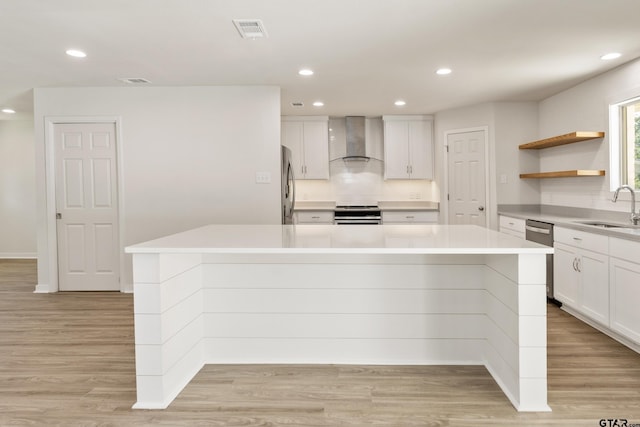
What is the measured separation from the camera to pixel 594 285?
3.56 m

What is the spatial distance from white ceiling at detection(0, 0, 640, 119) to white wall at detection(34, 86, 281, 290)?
0.70 ft

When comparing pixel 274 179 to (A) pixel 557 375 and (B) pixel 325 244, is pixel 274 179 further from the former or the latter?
(A) pixel 557 375

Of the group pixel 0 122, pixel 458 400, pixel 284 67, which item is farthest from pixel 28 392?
pixel 0 122

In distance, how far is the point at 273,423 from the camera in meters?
2.14

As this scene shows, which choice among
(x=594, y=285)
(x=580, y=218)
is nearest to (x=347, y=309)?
(x=594, y=285)

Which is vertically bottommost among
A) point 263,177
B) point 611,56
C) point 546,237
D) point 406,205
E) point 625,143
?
point 546,237

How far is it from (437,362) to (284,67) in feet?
9.21

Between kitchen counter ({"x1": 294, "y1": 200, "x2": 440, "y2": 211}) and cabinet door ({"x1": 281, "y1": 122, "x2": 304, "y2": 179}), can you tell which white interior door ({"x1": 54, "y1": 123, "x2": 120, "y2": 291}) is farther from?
kitchen counter ({"x1": 294, "y1": 200, "x2": 440, "y2": 211})

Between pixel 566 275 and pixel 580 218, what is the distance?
1052 millimetres

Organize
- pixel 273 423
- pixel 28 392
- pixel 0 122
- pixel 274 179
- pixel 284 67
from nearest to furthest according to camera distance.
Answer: pixel 273 423, pixel 28 392, pixel 284 67, pixel 274 179, pixel 0 122

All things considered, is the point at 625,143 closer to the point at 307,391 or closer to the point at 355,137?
the point at 355,137

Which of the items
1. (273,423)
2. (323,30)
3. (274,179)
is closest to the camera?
(273,423)

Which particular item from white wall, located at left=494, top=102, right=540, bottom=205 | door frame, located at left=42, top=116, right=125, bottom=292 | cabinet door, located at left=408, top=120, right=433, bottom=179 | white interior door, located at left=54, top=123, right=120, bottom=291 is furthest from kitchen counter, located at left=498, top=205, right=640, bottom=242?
white interior door, located at left=54, top=123, right=120, bottom=291

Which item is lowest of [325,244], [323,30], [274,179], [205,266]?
[205,266]
